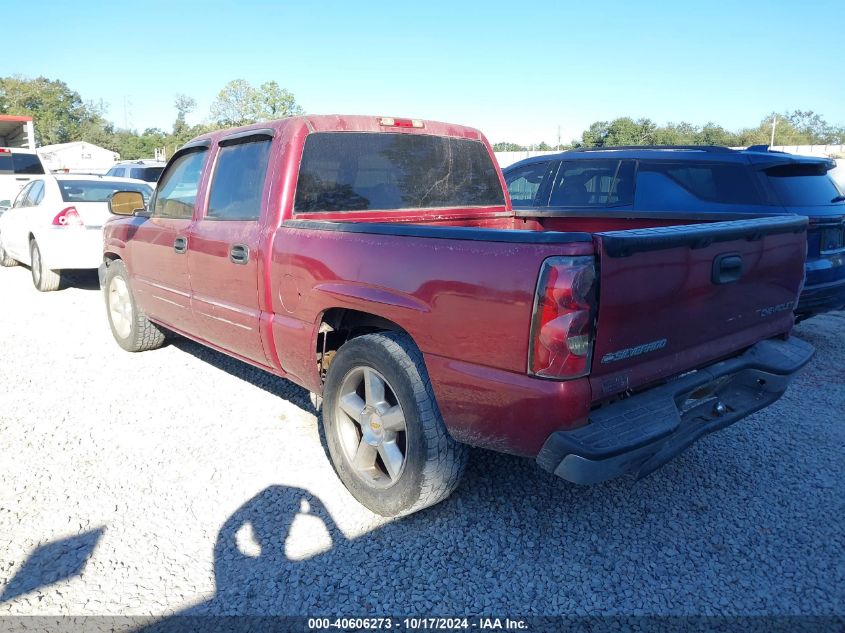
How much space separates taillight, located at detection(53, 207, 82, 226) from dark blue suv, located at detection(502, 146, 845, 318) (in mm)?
6058

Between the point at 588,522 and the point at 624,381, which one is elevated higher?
the point at 624,381

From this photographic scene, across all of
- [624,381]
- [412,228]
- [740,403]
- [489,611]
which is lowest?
[489,611]

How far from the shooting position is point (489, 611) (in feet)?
8.01

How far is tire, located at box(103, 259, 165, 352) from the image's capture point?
5.55 metres

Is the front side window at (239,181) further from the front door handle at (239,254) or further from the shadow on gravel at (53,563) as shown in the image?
the shadow on gravel at (53,563)

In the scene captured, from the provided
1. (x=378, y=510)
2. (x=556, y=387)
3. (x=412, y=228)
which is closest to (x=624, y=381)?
(x=556, y=387)

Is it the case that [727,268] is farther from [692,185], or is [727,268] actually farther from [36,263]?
[36,263]

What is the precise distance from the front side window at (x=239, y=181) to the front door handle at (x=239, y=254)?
0.18 m

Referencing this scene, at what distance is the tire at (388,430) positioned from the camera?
9.08ft

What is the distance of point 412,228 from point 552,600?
1639 mm

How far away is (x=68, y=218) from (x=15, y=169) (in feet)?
29.3

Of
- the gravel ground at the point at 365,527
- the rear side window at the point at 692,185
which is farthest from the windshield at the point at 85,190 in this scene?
the rear side window at the point at 692,185

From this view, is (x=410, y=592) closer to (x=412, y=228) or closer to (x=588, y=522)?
(x=588, y=522)

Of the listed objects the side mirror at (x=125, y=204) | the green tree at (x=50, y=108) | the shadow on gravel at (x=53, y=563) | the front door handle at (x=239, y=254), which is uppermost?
the green tree at (x=50, y=108)
